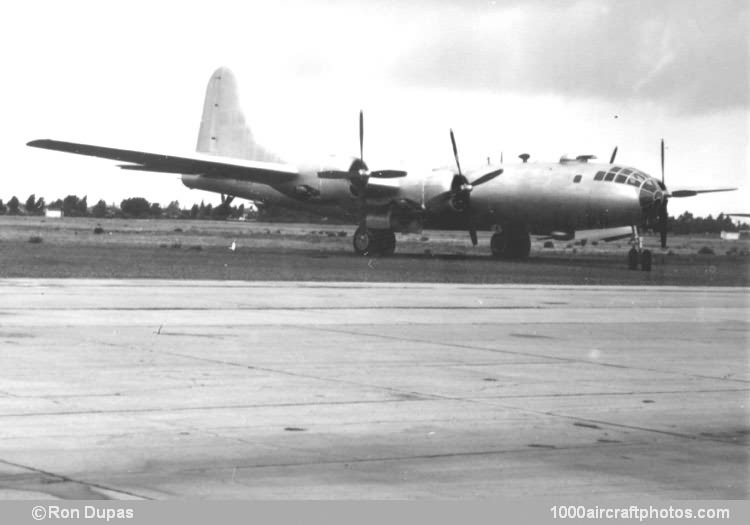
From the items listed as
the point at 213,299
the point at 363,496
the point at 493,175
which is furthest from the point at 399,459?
the point at 493,175

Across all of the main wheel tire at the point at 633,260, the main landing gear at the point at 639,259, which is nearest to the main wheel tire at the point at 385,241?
the main landing gear at the point at 639,259

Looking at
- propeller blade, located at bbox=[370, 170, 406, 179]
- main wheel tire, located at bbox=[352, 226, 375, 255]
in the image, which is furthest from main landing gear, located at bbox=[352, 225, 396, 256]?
propeller blade, located at bbox=[370, 170, 406, 179]

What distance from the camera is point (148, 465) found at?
849 cm

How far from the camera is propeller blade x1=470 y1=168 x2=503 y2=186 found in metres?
50.2

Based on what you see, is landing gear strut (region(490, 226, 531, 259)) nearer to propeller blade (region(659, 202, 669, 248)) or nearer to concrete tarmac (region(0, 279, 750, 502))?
propeller blade (region(659, 202, 669, 248))

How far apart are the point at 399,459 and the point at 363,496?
1.34 meters

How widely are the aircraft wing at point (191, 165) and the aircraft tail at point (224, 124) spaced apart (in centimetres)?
697

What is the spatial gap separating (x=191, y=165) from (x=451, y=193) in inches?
421

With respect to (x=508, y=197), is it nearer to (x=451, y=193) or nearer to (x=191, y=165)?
(x=451, y=193)

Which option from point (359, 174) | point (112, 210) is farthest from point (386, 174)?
point (112, 210)

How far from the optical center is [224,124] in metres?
60.3

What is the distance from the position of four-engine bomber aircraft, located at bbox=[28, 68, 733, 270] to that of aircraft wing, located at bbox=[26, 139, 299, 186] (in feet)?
0.14

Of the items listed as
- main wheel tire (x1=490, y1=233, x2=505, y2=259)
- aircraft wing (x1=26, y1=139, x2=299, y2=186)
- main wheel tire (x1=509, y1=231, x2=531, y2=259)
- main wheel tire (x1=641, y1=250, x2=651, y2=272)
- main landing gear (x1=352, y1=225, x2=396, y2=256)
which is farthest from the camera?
main wheel tire (x1=490, y1=233, x2=505, y2=259)

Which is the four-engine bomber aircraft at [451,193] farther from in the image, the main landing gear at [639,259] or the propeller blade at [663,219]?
the main landing gear at [639,259]
